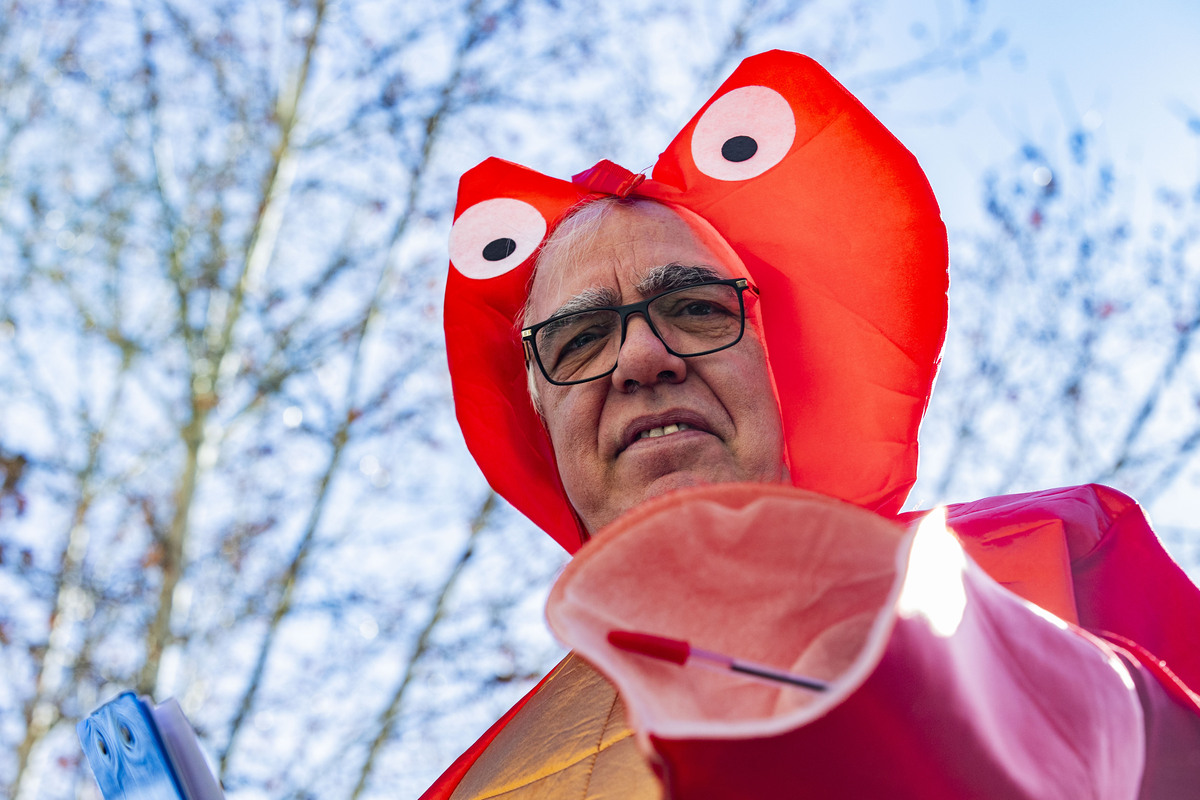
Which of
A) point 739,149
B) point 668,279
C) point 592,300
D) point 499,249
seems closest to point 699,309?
point 668,279

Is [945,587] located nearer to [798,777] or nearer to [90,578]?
[798,777]

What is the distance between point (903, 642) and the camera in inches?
26.9

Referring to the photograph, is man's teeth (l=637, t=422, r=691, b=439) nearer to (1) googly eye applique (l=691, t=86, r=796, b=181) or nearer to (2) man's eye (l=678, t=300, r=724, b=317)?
(2) man's eye (l=678, t=300, r=724, b=317)

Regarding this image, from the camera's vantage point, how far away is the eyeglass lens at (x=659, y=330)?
6.27 ft

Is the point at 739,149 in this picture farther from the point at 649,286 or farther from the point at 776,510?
the point at 776,510

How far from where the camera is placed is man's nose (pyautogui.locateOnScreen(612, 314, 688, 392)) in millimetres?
1796

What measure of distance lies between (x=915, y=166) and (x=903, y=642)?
1.73m

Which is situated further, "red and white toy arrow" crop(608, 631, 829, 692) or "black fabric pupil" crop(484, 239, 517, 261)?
"black fabric pupil" crop(484, 239, 517, 261)

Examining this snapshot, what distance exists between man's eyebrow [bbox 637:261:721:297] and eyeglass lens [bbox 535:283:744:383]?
0.06ft

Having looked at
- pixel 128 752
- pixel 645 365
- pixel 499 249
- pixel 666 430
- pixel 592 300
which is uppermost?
pixel 499 249

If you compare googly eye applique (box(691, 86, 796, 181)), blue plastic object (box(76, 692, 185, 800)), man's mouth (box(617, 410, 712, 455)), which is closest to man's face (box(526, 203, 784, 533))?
man's mouth (box(617, 410, 712, 455))

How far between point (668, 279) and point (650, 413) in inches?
12.7

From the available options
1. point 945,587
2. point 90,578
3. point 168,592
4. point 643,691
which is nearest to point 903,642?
point 945,587

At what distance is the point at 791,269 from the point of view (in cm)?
223
